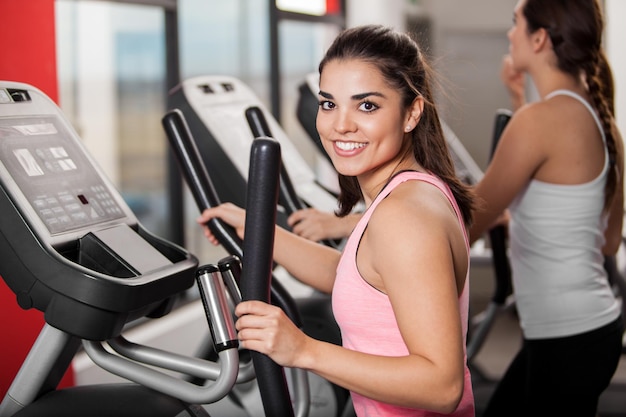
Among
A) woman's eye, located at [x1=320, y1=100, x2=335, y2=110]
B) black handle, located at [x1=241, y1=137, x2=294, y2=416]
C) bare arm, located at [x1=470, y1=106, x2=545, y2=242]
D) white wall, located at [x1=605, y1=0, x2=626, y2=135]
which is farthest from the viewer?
white wall, located at [x1=605, y1=0, x2=626, y2=135]

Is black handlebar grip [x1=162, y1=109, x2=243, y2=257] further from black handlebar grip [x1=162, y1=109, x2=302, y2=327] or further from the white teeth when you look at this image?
the white teeth

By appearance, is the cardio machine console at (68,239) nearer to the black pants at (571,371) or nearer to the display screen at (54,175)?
the display screen at (54,175)

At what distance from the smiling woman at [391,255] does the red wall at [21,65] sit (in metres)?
1.11

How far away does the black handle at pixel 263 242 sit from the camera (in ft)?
3.79

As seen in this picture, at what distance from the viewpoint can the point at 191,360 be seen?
5.18 feet

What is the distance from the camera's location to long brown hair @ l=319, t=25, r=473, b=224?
1.37 m

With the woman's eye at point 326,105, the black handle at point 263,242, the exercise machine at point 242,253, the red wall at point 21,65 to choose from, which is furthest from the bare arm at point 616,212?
the red wall at point 21,65

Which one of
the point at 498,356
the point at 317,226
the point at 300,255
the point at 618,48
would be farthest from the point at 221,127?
the point at 618,48

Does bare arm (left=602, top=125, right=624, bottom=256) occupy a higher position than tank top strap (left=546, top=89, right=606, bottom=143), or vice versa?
tank top strap (left=546, top=89, right=606, bottom=143)

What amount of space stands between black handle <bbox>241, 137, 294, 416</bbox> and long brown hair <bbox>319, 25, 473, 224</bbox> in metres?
0.30

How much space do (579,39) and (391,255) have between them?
119cm

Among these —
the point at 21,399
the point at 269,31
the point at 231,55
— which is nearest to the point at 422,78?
the point at 21,399

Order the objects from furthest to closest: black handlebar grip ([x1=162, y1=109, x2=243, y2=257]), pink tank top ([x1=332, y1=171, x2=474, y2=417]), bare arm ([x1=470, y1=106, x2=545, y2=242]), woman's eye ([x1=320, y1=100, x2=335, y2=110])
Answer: bare arm ([x1=470, y1=106, x2=545, y2=242]) < black handlebar grip ([x1=162, y1=109, x2=243, y2=257]) < woman's eye ([x1=320, y1=100, x2=335, y2=110]) < pink tank top ([x1=332, y1=171, x2=474, y2=417])

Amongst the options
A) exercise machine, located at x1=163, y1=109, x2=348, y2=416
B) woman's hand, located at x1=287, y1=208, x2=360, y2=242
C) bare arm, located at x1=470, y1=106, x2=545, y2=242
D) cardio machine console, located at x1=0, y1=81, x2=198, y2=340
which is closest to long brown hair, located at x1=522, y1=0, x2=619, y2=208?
bare arm, located at x1=470, y1=106, x2=545, y2=242
